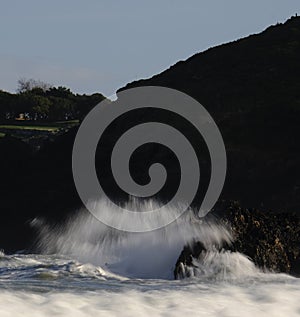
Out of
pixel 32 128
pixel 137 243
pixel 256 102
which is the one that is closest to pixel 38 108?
pixel 32 128

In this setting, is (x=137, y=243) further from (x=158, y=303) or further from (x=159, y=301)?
(x=158, y=303)

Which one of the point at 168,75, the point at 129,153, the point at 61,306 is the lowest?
the point at 61,306

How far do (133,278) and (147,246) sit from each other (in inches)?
126

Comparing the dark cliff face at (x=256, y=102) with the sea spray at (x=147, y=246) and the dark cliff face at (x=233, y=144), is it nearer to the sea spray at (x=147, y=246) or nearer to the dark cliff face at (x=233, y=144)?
the dark cliff face at (x=233, y=144)

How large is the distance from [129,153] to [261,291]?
863 inches

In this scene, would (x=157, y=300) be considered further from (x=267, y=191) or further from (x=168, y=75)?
(x=168, y=75)

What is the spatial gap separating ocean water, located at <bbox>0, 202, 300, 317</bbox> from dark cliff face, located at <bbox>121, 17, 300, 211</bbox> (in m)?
5.73

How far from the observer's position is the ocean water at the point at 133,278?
8.03 meters

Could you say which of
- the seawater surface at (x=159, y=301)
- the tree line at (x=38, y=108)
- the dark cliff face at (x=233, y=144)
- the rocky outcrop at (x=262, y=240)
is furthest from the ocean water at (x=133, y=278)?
the tree line at (x=38, y=108)

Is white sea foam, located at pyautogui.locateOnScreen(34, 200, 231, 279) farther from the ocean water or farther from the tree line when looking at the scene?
the tree line

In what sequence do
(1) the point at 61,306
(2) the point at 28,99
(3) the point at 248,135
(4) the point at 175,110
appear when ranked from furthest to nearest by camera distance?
(2) the point at 28,99 → (4) the point at 175,110 → (3) the point at 248,135 → (1) the point at 61,306

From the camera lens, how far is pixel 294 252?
1505 centimetres

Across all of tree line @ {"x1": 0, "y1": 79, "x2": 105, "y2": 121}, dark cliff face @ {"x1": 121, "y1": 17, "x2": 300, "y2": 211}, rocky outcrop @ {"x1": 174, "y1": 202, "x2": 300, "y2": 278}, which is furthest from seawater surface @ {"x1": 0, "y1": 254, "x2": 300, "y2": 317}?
tree line @ {"x1": 0, "y1": 79, "x2": 105, "y2": 121}

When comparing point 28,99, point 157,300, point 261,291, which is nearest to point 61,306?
point 157,300
